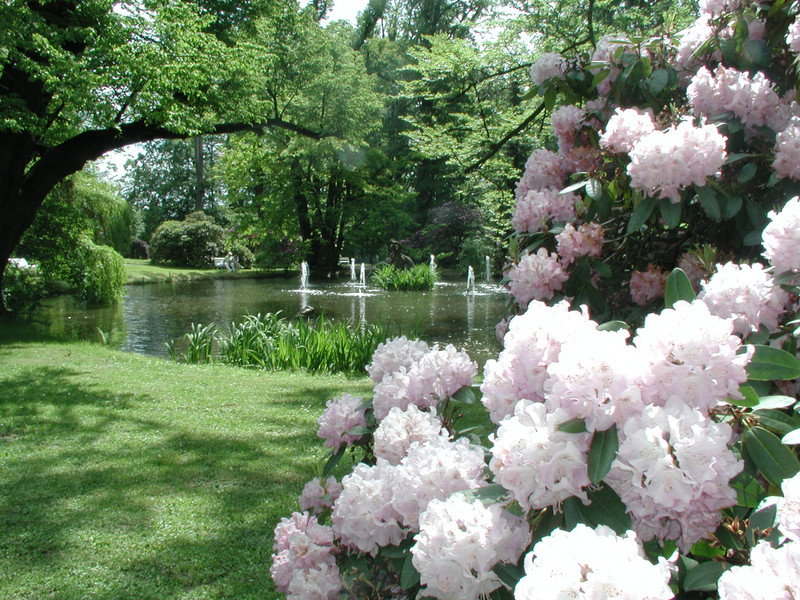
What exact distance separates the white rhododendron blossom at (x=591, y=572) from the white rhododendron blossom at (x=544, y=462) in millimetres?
163

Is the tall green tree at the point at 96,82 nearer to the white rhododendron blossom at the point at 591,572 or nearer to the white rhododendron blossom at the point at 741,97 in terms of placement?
the white rhododendron blossom at the point at 741,97

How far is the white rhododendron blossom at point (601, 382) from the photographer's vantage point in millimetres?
1042

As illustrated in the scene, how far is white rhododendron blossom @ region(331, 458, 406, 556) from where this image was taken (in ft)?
4.64

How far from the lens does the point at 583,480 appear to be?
1.04 metres

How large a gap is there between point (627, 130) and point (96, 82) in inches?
289

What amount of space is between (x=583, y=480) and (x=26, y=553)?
9.17 feet

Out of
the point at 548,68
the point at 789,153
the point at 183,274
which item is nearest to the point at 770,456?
the point at 789,153

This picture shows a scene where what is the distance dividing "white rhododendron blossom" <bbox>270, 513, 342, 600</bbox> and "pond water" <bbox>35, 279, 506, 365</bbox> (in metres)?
5.88

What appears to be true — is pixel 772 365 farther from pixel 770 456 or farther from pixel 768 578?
pixel 768 578

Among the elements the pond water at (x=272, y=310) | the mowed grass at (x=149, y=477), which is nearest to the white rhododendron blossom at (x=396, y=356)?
the mowed grass at (x=149, y=477)

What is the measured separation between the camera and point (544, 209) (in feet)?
7.86

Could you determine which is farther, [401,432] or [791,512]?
[401,432]

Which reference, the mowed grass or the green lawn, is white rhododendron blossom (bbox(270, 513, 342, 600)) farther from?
the green lawn

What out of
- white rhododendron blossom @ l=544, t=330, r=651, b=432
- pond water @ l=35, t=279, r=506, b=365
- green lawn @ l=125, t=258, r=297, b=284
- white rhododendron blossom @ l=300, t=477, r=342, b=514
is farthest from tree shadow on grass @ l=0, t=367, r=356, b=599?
green lawn @ l=125, t=258, r=297, b=284
